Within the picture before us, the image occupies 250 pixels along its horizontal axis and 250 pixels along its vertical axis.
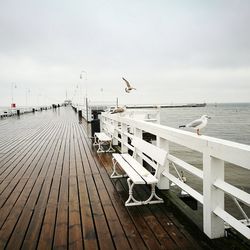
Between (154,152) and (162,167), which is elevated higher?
(154,152)

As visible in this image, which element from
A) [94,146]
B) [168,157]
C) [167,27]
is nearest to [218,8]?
[167,27]

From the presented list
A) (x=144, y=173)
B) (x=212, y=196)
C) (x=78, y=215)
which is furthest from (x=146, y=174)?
(x=212, y=196)

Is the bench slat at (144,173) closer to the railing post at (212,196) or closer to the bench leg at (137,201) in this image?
the bench leg at (137,201)

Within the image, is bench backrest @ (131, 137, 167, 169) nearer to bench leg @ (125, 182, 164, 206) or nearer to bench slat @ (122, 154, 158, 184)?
bench slat @ (122, 154, 158, 184)

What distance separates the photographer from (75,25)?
18688mm

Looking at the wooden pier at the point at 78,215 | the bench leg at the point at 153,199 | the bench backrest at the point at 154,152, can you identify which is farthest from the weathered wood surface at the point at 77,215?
the bench backrest at the point at 154,152

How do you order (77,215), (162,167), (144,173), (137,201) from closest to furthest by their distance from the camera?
1. (77,215)
2. (162,167)
3. (137,201)
4. (144,173)

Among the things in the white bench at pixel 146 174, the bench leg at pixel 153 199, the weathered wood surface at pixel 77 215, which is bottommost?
the weathered wood surface at pixel 77 215

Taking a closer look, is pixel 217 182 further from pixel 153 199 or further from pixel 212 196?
pixel 153 199

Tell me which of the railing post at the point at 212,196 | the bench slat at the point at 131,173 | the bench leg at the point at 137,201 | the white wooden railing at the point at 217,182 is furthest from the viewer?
the bench leg at the point at 137,201

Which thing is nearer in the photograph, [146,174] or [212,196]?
[212,196]

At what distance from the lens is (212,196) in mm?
2691

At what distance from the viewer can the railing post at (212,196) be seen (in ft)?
8.74

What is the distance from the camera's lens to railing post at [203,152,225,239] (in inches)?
105
